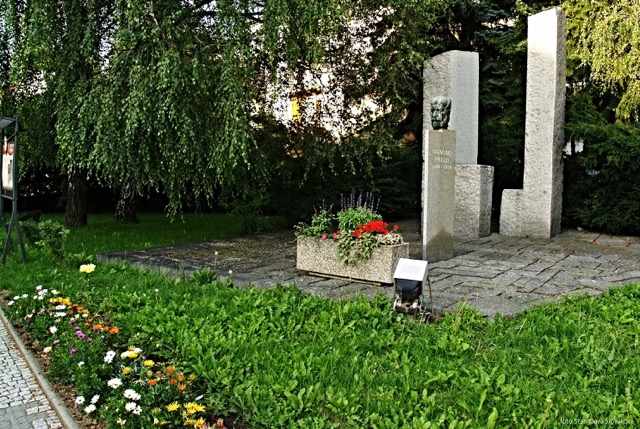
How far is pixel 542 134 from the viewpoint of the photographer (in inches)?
343

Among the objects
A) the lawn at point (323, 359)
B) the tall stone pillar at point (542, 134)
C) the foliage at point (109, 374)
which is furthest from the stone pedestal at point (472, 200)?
the foliage at point (109, 374)

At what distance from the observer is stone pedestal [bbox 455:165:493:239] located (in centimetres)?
856

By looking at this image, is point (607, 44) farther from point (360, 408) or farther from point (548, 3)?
point (360, 408)

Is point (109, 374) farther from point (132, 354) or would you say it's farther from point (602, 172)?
point (602, 172)

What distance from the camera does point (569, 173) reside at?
384 inches

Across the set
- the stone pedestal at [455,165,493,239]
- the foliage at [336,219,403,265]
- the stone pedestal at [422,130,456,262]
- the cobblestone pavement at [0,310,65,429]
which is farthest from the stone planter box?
the stone pedestal at [455,165,493,239]

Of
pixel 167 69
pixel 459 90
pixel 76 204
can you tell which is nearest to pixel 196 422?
pixel 167 69

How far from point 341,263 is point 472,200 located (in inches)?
149

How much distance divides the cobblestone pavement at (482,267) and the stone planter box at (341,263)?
0.31 ft

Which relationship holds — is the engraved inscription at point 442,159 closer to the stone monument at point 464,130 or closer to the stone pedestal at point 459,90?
the stone monument at point 464,130

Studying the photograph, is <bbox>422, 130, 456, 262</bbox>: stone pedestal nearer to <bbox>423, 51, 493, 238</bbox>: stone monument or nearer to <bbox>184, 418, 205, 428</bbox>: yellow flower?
<bbox>423, 51, 493, 238</bbox>: stone monument

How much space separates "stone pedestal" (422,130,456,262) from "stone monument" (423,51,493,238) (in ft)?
6.79

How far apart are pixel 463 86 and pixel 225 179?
409 cm

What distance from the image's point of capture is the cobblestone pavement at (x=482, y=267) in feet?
16.4
